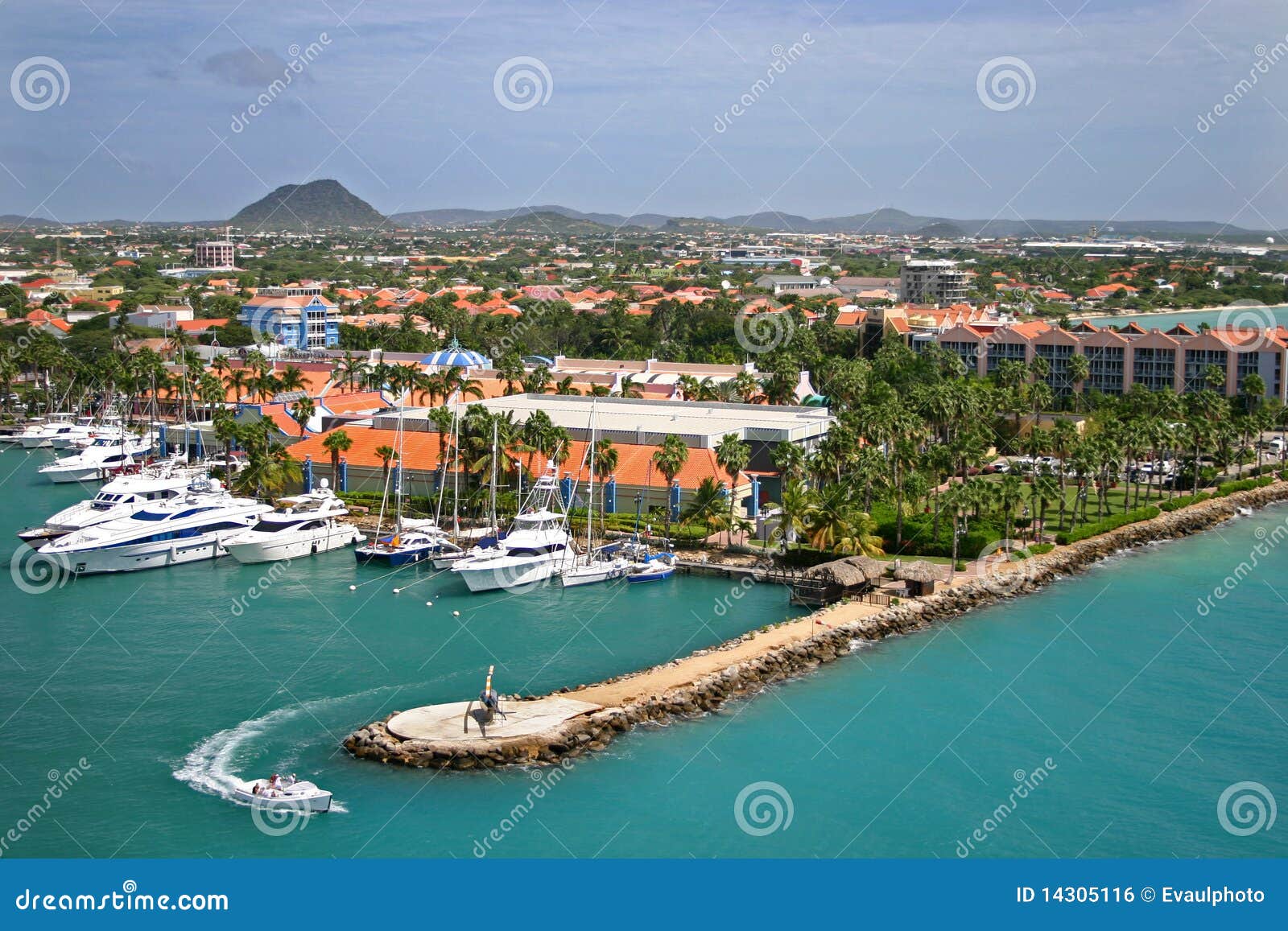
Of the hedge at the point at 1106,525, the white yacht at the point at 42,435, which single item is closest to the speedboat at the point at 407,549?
the hedge at the point at 1106,525

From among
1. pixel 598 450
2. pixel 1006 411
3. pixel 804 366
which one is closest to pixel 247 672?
pixel 598 450

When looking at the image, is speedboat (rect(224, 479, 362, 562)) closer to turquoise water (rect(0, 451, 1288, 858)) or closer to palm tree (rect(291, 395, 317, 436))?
turquoise water (rect(0, 451, 1288, 858))

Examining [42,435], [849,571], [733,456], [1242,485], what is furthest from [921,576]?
[42,435]

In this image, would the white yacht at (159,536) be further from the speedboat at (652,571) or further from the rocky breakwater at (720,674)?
the rocky breakwater at (720,674)

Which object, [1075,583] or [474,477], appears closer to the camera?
[1075,583]

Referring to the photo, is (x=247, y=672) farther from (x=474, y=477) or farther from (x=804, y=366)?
(x=804, y=366)
